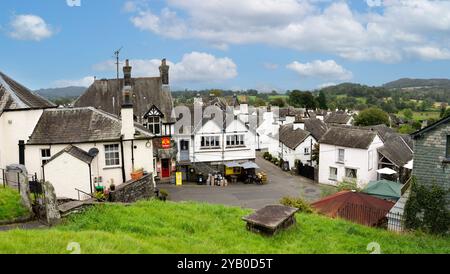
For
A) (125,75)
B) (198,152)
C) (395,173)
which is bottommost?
(395,173)

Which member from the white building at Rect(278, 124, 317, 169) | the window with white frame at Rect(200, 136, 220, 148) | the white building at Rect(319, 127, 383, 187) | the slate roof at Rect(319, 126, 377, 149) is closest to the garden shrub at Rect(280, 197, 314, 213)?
the window with white frame at Rect(200, 136, 220, 148)

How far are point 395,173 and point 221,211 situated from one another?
2826cm

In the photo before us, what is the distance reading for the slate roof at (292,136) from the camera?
49.6 metres

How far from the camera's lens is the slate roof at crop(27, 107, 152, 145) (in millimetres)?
26141

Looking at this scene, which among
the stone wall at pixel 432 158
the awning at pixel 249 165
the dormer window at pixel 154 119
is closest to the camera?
the stone wall at pixel 432 158

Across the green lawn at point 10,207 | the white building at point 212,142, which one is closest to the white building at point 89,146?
the green lawn at point 10,207

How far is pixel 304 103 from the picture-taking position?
432 ft

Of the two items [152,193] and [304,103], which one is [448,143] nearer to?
[152,193]

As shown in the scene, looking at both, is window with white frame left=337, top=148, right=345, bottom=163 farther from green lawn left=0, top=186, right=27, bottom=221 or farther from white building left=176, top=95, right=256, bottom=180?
green lawn left=0, top=186, right=27, bottom=221

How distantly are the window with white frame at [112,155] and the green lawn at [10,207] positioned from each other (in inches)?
350

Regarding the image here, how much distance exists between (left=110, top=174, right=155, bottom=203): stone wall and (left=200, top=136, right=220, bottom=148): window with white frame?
51.2ft

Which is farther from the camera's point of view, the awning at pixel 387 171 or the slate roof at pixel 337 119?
the slate roof at pixel 337 119

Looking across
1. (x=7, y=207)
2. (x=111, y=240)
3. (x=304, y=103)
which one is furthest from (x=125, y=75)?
(x=304, y=103)

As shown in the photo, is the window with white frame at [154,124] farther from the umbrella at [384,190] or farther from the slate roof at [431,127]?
the slate roof at [431,127]
